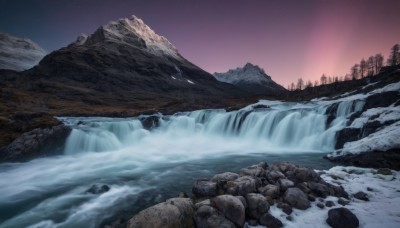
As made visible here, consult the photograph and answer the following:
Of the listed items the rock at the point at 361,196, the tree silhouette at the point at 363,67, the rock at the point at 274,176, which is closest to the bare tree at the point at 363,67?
the tree silhouette at the point at 363,67

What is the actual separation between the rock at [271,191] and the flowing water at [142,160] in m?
4.96

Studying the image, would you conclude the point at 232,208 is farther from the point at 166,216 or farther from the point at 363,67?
the point at 363,67

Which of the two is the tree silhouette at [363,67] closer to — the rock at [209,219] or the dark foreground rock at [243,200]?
the dark foreground rock at [243,200]

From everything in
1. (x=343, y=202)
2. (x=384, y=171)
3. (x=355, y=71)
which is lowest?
(x=343, y=202)

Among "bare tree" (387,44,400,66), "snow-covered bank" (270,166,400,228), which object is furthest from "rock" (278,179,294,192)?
"bare tree" (387,44,400,66)

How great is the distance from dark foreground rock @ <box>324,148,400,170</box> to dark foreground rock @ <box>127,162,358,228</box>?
4662 millimetres

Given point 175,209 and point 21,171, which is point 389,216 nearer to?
point 175,209

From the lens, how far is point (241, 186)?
26.7ft

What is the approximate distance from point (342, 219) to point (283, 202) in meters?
1.82

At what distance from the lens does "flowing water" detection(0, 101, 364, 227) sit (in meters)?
10.4

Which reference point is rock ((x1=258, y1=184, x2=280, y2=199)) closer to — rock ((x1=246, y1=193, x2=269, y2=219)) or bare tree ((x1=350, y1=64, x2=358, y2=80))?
rock ((x1=246, y1=193, x2=269, y2=219))

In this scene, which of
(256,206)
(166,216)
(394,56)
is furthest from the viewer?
(394,56)

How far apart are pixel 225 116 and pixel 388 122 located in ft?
Result: 76.1

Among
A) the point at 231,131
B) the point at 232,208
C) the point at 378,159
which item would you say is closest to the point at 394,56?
the point at 231,131
